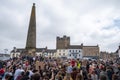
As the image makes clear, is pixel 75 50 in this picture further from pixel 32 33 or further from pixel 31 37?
pixel 31 37

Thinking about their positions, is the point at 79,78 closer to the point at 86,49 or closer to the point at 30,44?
the point at 30,44

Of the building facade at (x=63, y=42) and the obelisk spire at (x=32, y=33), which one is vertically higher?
the building facade at (x=63, y=42)

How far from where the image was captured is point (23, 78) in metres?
11.3

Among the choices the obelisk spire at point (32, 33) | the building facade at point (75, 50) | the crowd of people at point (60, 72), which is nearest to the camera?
the crowd of people at point (60, 72)

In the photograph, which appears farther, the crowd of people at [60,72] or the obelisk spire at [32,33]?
the obelisk spire at [32,33]

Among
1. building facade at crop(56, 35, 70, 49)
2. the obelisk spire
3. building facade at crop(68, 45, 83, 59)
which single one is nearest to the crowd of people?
the obelisk spire

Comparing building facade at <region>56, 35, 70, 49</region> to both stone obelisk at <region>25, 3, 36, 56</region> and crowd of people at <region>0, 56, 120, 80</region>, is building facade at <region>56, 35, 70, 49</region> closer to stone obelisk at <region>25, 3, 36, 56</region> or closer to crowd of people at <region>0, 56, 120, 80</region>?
stone obelisk at <region>25, 3, 36, 56</region>

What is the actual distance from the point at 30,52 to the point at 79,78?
24080 mm

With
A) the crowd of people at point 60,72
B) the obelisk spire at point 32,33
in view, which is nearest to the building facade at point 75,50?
the obelisk spire at point 32,33

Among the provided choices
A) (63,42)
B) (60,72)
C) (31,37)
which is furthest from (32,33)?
(63,42)

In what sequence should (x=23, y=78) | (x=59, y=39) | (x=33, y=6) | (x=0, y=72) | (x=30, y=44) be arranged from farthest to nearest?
(x=59, y=39) < (x=33, y=6) < (x=30, y=44) < (x=0, y=72) < (x=23, y=78)

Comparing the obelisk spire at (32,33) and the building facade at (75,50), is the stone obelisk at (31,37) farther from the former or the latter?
the building facade at (75,50)

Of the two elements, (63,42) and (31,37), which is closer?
(31,37)

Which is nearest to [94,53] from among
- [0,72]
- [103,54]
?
[103,54]
